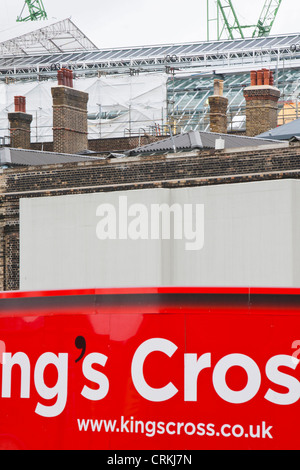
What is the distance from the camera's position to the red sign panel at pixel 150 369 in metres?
9.27

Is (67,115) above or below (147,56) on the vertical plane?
below

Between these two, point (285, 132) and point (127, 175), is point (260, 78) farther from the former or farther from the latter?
point (127, 175)

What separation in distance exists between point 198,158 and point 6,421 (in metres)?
16.4

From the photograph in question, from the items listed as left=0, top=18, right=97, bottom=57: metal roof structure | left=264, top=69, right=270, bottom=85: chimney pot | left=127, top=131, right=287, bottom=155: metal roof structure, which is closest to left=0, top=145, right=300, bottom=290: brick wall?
left=127, top=131, right=287, bottom=155: metal roof structure

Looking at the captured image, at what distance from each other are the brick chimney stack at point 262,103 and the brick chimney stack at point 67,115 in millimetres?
7777

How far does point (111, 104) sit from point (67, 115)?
52.8 ft

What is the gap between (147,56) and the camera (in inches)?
2441

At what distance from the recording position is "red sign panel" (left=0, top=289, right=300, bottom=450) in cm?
927

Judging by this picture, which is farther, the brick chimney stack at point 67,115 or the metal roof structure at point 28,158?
the brick chimney stack at point 67,115

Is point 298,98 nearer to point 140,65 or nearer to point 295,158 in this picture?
point 140,65

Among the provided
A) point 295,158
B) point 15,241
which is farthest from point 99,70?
point 295,158

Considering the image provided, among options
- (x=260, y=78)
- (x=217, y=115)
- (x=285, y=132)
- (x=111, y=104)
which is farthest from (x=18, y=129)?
(x=285, y=132)

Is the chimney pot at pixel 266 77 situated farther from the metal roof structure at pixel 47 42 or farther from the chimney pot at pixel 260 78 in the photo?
the metal roof structure at pixel 47 42

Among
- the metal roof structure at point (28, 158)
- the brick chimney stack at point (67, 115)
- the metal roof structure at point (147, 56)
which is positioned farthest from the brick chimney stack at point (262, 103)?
the metal roof structure at point (147, 56)
